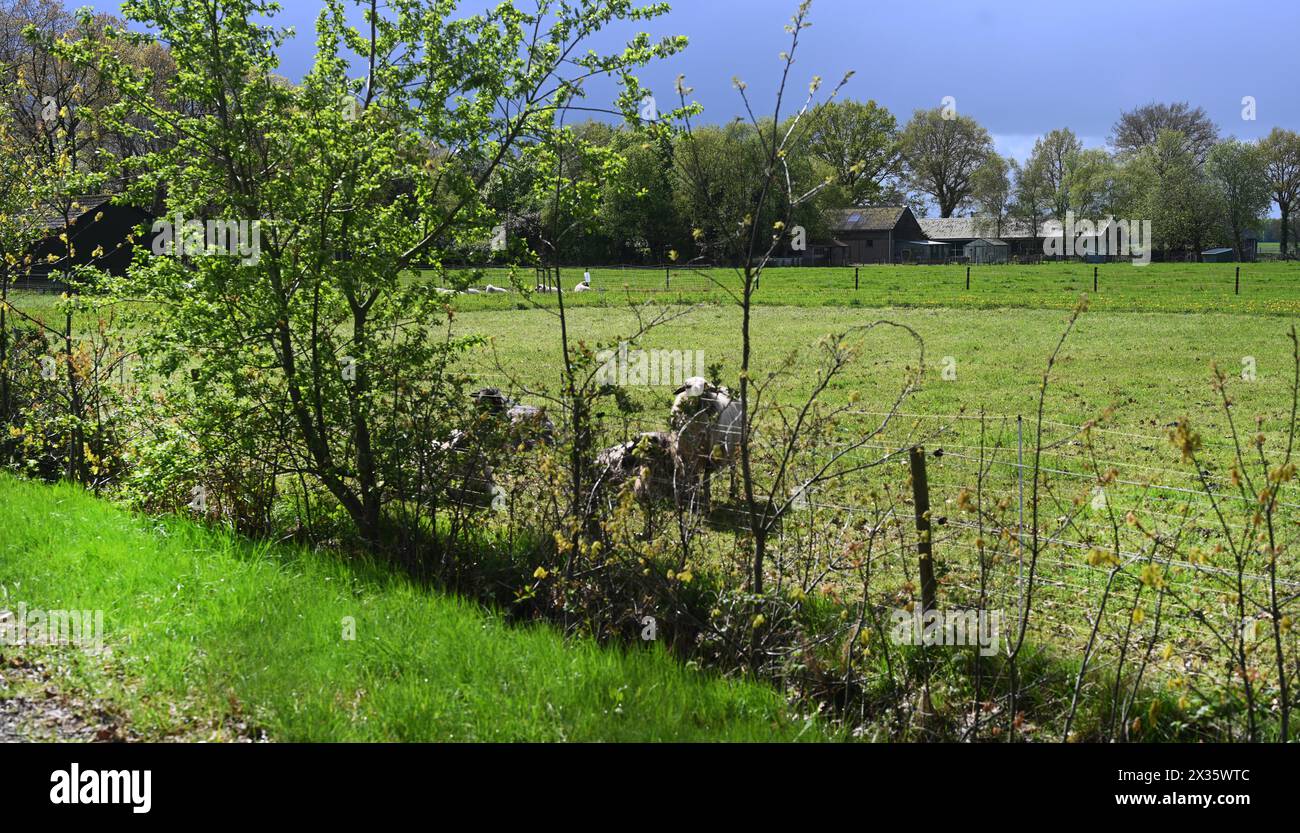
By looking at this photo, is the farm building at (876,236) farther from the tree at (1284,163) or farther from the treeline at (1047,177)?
Answer: the tree at (1284,163)

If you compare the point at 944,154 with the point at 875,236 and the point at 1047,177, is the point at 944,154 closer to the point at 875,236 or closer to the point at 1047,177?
the point at 1047,177

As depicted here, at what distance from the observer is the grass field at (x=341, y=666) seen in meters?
4.82

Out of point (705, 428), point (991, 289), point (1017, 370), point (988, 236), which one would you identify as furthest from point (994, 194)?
point (705, 428)

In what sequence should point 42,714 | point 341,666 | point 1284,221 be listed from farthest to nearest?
1. point 1284,221
2. point 341,666
3. point 42,714

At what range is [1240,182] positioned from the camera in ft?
296

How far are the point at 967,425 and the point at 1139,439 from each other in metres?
1.90

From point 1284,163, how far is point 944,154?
1287 inches

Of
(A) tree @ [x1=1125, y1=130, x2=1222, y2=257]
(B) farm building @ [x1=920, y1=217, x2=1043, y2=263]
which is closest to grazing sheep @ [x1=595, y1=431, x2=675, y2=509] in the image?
(A) tree @ [x1=1125, y1=130, x2=1222, y2=257]

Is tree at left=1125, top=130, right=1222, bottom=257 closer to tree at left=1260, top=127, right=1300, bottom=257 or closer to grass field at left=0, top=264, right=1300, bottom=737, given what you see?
tree at left=1260, top=127, right=1300, bottom=257

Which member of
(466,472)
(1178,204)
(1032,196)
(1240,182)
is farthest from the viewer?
Answer: (1032,196)

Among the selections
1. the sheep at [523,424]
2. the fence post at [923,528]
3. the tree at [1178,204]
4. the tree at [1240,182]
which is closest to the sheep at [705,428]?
the sheep at [523,424]

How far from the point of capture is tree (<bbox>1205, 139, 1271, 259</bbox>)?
291 feet

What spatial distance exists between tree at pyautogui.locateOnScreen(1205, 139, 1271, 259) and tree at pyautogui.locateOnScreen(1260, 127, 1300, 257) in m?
10.4
